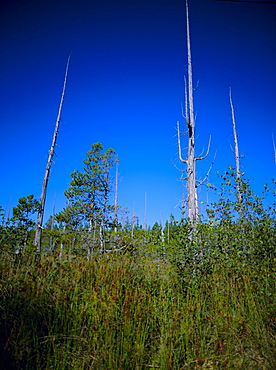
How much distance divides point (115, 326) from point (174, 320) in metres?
0.71

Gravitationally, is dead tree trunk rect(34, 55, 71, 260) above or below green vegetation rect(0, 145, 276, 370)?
above

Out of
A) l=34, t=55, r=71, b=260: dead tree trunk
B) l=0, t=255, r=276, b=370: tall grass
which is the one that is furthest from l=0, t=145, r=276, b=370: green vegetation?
l=34, t=55, r=71, b=260: dead tree trunk

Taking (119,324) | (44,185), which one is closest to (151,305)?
(119,324)

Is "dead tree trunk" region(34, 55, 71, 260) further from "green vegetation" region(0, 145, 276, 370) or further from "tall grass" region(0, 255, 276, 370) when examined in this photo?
"tall grass" region(0, 255, 276, 370)

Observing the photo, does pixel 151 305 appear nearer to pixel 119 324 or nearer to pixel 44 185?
pixel 119 324

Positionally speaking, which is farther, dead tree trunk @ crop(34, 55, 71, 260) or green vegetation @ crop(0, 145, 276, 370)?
dead tree trunk @ crop(34, 55, 71, 260)

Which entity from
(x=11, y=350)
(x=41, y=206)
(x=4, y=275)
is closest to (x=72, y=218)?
(x=41, y=206)

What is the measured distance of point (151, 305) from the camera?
2.60 m

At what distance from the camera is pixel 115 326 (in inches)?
83.7

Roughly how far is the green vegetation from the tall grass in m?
0.01

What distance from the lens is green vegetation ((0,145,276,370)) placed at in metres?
1.95

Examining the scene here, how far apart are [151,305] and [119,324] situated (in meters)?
0.55

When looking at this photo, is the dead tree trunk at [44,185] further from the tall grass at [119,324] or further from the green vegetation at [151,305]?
the tall grass at [119,324]

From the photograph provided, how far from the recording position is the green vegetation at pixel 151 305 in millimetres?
1946
